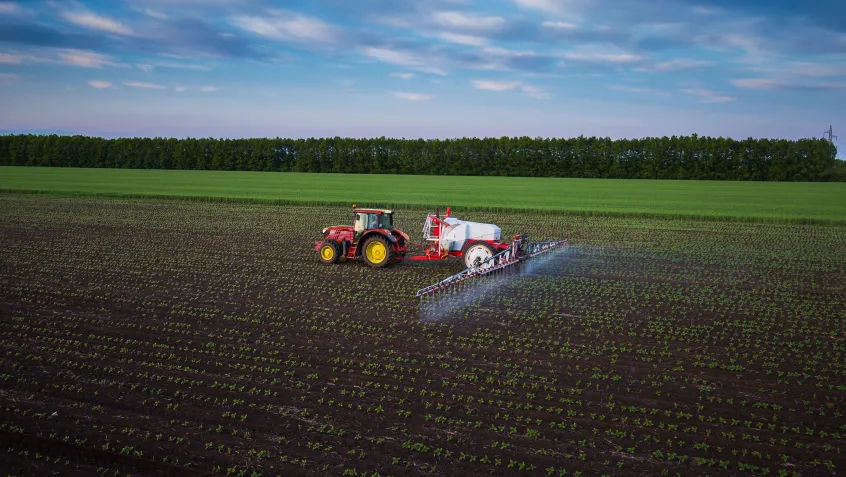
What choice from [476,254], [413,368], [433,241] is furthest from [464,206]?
[413,368]

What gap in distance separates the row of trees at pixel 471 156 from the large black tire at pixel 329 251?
78.6m

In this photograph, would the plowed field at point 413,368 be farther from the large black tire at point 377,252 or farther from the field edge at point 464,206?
the field edge at point 464,206

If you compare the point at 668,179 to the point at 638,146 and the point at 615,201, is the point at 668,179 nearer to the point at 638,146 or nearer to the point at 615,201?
the point at 638,146

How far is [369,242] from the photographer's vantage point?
830 inches

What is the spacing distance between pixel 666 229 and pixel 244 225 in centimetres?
2000

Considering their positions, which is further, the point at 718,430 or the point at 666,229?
the point at 666,229

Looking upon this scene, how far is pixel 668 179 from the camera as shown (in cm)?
9288

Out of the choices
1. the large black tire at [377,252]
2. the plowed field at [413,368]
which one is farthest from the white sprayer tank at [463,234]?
the large black tire at [377,252]

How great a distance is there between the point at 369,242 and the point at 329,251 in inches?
57.2

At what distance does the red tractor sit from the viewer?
20.9 m

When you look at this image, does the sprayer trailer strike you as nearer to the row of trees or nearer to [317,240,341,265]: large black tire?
[317,240,341,265]: large black tire

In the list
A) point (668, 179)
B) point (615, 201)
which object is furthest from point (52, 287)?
point (668, 179)

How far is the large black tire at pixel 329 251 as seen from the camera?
21.6m

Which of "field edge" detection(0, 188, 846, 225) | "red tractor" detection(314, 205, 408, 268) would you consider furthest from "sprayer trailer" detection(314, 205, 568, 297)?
"field edge" detection(0, 188, 846, 225)
